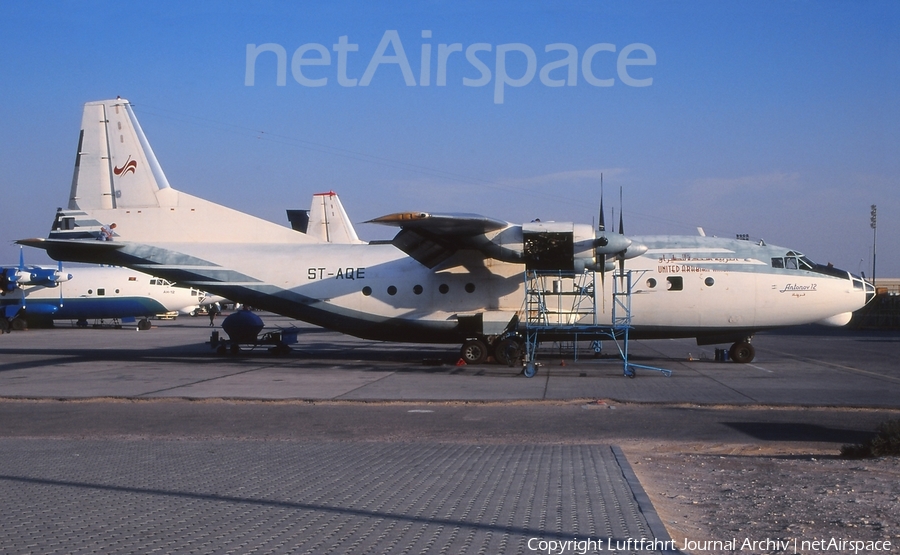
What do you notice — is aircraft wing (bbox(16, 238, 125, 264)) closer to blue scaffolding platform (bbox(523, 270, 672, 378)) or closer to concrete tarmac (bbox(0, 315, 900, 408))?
concrete tarmac (bbox(0, 315, 900, 408))

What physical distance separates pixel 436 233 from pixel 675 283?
6649mm

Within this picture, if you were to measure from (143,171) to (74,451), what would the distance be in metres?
14.6

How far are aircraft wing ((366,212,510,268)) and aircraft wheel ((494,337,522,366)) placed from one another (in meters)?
2.75

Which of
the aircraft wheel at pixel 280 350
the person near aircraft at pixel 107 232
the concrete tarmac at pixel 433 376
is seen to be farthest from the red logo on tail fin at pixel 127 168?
the aircraft wheel at pixel 280 350

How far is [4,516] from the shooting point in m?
5.68

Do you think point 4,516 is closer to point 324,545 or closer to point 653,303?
point 324,545

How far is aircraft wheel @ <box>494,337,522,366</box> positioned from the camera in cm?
2038

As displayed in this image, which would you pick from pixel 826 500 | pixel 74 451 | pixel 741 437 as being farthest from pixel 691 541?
pixel 74 451

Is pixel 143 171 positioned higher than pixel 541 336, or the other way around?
pixel 143 171

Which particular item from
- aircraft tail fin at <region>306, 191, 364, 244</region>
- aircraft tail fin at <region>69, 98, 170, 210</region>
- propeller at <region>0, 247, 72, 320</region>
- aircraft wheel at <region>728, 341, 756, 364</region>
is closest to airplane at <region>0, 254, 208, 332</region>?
propeller at <region>0, 247, 72, 320</region>

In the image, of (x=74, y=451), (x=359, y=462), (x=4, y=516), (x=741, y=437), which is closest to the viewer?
(x=4, y=516)

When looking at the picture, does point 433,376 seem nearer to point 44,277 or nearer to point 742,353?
point 742,353

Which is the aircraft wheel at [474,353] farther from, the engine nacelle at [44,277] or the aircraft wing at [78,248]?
the engine nacelle at [44,277]

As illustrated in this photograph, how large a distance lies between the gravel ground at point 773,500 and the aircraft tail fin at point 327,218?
102 ft
